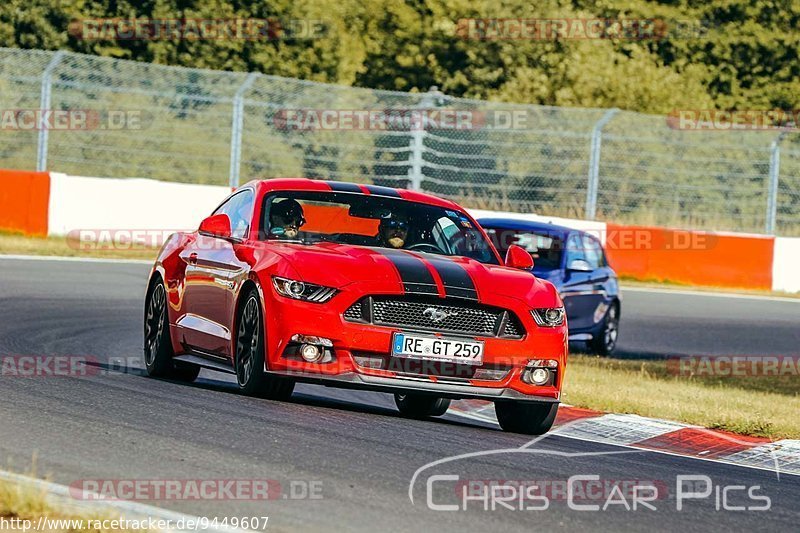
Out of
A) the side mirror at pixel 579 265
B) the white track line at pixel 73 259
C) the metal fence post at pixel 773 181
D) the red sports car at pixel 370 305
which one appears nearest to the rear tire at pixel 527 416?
the red sports car at pixel 370 305

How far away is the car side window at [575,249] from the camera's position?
17672 mm

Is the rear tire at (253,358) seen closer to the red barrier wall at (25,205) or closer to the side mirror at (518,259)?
the side mirror at (518,259)

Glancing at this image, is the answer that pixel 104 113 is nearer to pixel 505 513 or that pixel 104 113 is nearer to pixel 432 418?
pixel 432 418

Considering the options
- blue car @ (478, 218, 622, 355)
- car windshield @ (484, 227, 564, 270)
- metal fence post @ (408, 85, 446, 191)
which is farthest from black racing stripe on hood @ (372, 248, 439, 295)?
metal fence post @ (408, 85, 446, 191)

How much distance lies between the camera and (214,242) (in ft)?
35.4

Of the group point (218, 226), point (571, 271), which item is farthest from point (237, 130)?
point (218, 226)

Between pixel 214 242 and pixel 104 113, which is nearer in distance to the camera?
pixel 214 242

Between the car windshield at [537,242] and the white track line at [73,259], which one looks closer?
the car windshield at [537,242]

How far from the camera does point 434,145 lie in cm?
2930

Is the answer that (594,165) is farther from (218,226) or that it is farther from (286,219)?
(218,226)

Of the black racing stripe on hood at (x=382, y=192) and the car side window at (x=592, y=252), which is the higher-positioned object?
the black racing stripe on hood at (x=382, y=192)

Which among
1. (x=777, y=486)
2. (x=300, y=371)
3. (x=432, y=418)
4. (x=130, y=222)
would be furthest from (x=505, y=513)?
(x=130, y=222)

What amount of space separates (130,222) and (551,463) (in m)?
19.0

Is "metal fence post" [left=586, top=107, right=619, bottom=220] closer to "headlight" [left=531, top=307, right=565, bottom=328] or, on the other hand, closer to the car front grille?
"headlight" [left=531, top=307, right=565, bottom=328]
